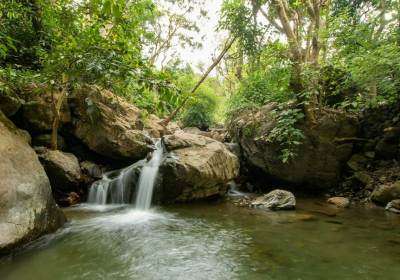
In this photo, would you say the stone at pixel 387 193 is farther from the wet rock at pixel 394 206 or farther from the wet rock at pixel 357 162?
the wet rock at pixel 357 162

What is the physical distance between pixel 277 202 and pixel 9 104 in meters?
7.39

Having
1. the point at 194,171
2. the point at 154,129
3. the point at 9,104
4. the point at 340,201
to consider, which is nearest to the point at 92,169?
the point at 9,104

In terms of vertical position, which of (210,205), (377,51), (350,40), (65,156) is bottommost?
(210,205)

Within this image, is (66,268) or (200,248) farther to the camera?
(200,248)

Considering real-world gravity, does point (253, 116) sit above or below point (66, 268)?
above

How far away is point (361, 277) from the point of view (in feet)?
12.9

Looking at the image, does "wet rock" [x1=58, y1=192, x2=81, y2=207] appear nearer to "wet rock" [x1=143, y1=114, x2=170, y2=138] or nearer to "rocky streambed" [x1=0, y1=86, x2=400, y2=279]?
"rocky streambed" [x1=0, y1=86, x2=400, y2=279]

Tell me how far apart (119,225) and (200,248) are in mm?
2184

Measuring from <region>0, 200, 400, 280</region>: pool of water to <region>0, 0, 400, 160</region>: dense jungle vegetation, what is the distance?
2284 mm

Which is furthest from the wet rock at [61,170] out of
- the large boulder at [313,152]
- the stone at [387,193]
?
the stone at [387,193]

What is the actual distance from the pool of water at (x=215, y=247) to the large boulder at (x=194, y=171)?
1099 millimetres

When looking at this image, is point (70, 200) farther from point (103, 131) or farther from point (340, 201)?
A: point (340, 201)

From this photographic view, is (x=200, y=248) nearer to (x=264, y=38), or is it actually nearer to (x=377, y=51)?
(x=377, y=51)

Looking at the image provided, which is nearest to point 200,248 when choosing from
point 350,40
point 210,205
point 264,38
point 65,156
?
point 210,205
